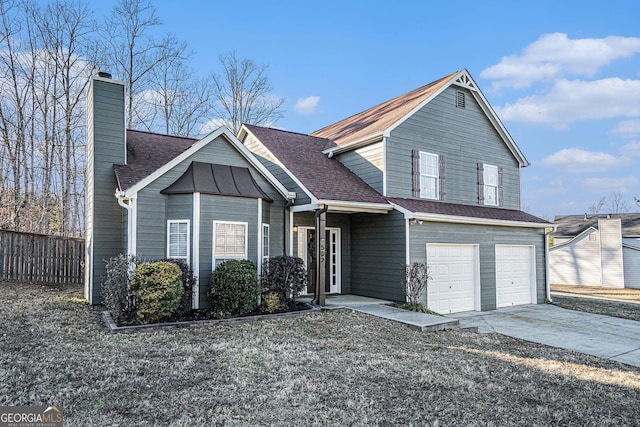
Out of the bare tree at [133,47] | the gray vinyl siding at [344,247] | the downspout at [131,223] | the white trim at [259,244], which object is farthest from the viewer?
the bare tree at [133,47]

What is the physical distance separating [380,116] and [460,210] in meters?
4.08

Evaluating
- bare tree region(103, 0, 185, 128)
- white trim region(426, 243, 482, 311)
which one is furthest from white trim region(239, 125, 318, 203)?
bare tree region(103, 0, 185, 128)

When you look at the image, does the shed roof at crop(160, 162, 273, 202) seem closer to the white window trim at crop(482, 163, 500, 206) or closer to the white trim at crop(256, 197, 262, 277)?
the white trim at crop(256, 197, 262, 277)

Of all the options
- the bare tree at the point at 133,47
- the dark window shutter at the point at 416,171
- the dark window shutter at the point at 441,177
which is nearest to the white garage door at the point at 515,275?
the dark window shutter at the point at 441,177

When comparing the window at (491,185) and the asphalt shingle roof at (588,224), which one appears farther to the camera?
the asphalt shingle roof at (588,224)

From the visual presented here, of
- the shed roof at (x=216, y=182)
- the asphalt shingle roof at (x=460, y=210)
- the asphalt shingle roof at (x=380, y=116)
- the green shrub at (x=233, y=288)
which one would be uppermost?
the asphalt shingle roof at (x=380, y=116)

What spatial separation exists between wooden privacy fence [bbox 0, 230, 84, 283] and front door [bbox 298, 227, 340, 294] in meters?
7.73

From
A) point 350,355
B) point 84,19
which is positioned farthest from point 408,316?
point 84,19

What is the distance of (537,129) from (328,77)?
15.9 m

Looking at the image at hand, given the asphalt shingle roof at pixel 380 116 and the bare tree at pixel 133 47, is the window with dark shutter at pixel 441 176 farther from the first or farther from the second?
the bare tree at pixel 133 47

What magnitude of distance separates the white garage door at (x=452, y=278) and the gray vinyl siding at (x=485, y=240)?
0.23 meters

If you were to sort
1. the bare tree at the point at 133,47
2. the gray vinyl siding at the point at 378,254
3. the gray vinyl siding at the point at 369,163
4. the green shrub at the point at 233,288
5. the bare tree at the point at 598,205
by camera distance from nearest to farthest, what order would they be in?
1. the green shrub at the point at 233,288
2. the gray vinyl siding at the point at 378,254
3. the gray vinyl siding at the point at 369,163
4. the bare tree at the point at 133,47
5. the bare tree at the point at 598,205

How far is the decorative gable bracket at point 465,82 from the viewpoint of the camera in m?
13.5

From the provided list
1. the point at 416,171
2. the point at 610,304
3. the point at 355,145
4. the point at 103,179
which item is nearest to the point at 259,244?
the point at 103,179
